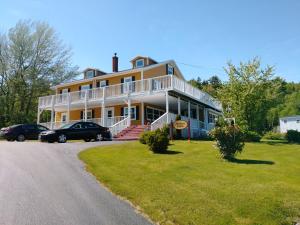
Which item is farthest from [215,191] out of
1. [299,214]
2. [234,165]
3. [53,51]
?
[53,51]

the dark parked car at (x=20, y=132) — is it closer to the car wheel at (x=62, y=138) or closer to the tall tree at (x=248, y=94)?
the car wheel at (x=62, y=138)

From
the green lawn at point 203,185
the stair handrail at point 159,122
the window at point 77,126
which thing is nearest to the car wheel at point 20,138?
the window at point 77,126

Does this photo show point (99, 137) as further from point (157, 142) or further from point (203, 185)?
point (203, 185)

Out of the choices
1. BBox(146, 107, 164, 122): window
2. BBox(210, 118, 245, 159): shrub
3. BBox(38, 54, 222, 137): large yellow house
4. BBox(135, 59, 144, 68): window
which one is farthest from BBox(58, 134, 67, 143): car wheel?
BBox(135, 59, 144, 68): window

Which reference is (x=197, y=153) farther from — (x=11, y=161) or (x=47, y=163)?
(x=11, y=161)

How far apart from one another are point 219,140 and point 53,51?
40.5m

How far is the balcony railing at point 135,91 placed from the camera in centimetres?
2595

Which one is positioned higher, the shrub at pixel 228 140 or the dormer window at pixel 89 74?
the dormer window at pixel 89 74

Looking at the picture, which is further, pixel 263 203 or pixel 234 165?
pixel 234 165

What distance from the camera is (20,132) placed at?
1062 inches

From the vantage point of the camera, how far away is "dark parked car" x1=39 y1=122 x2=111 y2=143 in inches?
862

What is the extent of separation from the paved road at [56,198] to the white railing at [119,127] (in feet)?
45.8

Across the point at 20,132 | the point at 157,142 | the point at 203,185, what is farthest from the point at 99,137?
the point at 203,185

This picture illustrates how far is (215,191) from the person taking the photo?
28.8 ft
